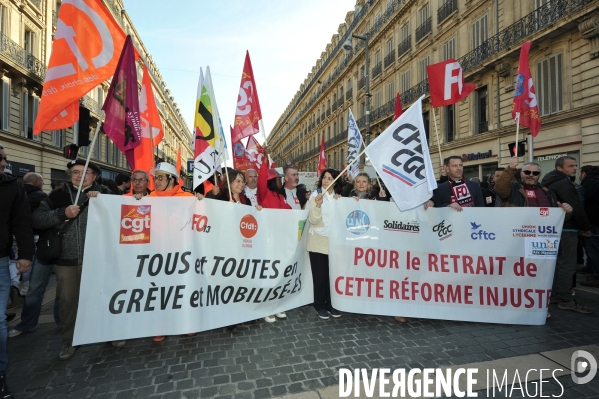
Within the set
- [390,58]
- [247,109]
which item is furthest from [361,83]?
[247,109]

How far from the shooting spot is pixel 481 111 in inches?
673

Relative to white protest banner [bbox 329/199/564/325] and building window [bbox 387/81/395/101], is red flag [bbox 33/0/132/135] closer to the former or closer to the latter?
white protest banner [bbox 329/199/564/325]

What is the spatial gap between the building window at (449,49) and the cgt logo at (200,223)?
19.7 meters

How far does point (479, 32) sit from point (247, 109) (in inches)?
651

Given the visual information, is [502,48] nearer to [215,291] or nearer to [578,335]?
[578,335]

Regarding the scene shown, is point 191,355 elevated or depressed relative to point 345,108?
depressed

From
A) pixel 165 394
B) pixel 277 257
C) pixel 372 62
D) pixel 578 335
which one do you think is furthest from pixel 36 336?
pixel 372 62

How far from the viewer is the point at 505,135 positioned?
1498 cm

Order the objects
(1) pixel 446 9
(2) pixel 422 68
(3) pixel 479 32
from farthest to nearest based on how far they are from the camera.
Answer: (2) pixel 422 68
(1) pixel 446 9
(3) pixel 479 32

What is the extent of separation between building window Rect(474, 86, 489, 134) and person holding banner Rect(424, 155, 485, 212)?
14.3m

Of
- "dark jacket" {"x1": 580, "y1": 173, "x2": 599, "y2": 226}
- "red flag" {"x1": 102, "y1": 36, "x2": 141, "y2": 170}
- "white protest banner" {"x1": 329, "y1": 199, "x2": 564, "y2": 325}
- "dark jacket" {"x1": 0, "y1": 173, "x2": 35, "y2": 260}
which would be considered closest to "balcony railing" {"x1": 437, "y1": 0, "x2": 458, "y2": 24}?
"dark jacket" {"x1": 580, "y1": 173, "x2": 599, "y2": 226}

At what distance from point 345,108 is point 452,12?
18.4 metres

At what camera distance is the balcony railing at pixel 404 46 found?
22.9 metres

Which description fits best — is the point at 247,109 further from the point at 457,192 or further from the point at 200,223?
the point at 457,192
